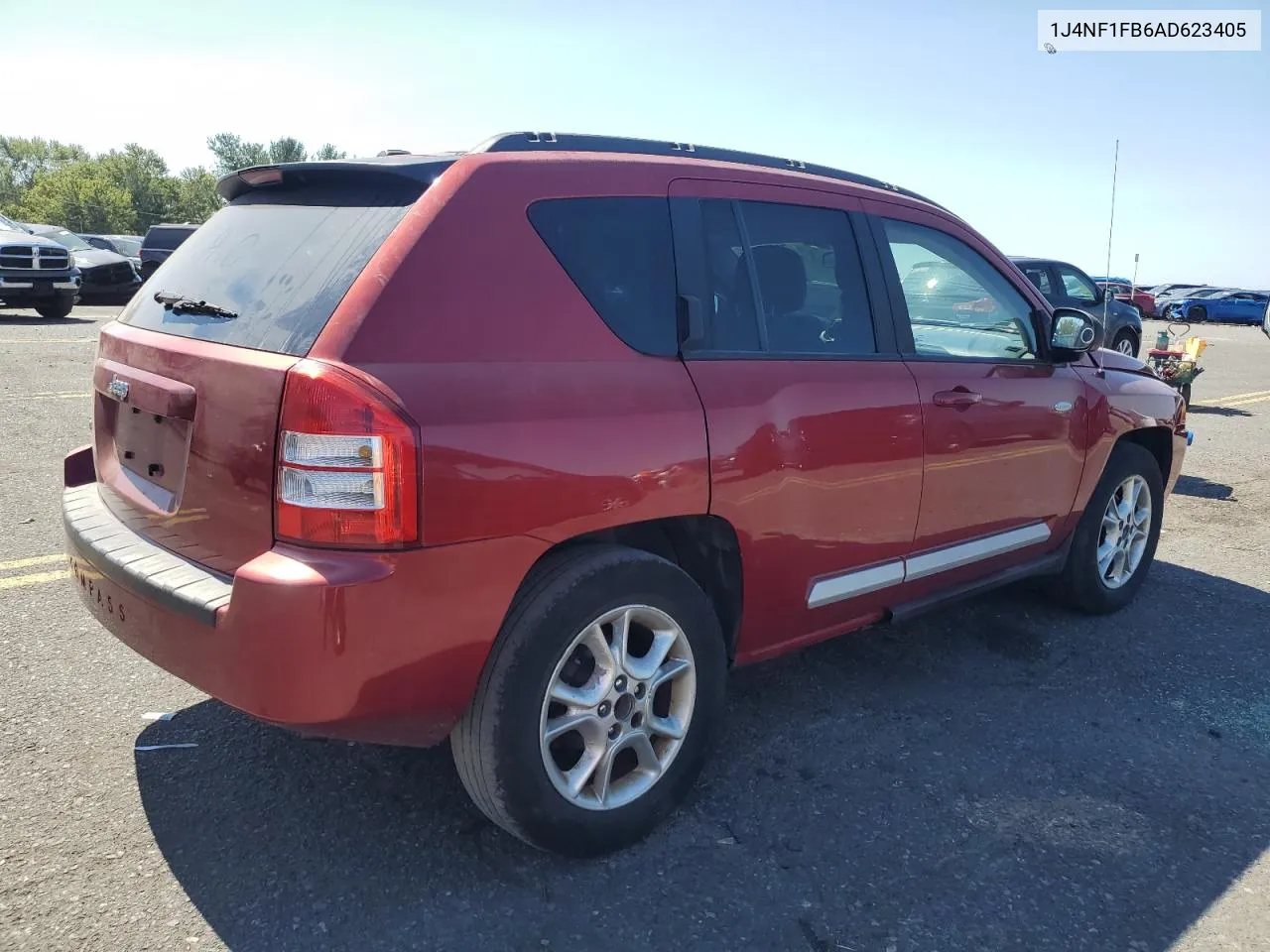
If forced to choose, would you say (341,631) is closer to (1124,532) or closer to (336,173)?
(336,173)

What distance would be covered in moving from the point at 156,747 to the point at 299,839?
2.47ft

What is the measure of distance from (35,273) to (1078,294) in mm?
16272

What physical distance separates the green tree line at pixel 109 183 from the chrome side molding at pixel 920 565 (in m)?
66.7

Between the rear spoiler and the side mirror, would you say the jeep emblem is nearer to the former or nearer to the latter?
the rear spoiler

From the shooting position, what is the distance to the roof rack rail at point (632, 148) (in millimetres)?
2760

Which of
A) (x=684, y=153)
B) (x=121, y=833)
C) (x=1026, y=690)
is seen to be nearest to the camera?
(x=121, y=833)

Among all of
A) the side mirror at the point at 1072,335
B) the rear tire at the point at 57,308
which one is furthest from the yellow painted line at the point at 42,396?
the rear tire at the point at 57,308

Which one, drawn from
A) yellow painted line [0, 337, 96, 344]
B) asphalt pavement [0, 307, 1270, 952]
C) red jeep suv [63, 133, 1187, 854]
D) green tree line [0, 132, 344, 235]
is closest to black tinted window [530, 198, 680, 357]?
red jeep suv [63, 133, 1187, 854]

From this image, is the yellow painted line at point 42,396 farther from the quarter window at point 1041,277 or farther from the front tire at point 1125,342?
the front tire at point 1125,342

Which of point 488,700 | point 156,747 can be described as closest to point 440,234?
point 488,700

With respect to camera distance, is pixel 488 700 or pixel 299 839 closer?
pixel 488 700

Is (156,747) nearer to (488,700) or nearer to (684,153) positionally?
(488,700)

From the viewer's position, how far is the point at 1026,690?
3.92m

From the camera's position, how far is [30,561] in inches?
186
